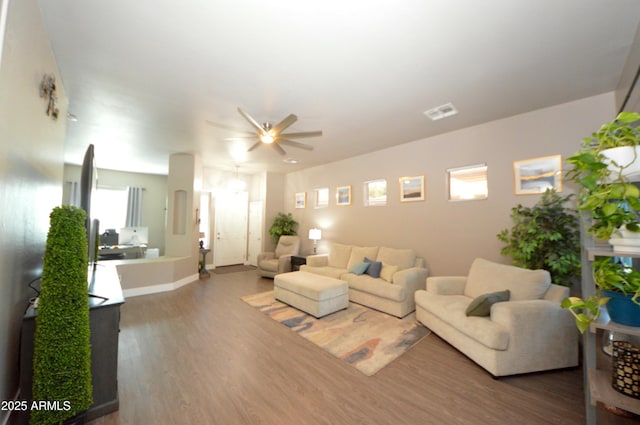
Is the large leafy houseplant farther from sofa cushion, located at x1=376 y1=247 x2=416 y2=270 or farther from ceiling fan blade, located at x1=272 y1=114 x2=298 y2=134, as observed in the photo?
sofa cushion, located at x1=376 y1=247 x2=416 y2=270

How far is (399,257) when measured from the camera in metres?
4.16

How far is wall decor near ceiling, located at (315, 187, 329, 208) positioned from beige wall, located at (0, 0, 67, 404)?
4.85 m

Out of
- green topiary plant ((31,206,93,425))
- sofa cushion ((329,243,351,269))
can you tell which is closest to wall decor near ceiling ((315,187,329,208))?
sofa cushion ((329,243,351,269))

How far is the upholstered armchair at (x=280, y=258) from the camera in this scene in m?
5.72

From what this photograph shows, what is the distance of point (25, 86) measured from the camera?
1.57 m

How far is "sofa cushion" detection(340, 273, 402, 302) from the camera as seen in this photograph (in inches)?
138

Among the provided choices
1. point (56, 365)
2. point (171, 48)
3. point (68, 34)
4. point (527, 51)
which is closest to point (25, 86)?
point (68, 34)

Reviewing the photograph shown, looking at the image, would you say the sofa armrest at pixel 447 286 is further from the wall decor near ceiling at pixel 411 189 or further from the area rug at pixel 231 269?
the area rug at pixel 231 269

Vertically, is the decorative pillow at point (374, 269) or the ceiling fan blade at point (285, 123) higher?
the ceiling fan blade at point (285, 123)

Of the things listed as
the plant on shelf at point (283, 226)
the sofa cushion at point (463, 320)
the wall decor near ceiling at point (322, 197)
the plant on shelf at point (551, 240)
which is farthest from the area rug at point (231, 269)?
the plant on shelf at point (551, 240)

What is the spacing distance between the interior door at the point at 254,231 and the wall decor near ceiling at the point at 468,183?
528cm

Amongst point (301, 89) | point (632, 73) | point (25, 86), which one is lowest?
point (25, 86)

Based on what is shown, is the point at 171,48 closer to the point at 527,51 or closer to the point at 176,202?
the point at 527,51

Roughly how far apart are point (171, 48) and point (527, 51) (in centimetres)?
315
